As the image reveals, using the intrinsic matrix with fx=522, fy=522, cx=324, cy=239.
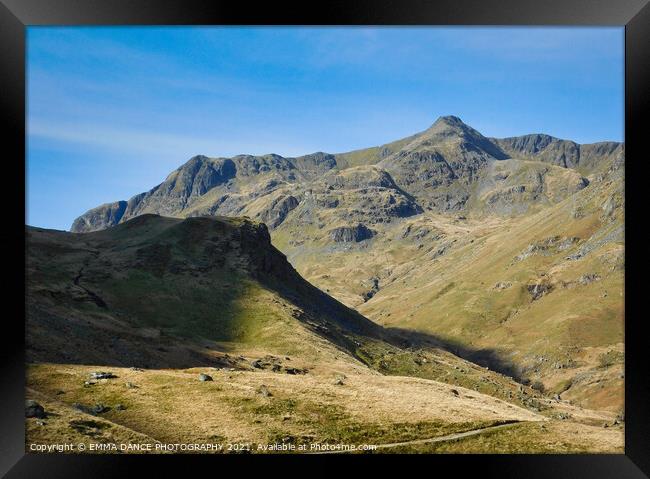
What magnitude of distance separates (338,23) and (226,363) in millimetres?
62946

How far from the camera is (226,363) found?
79.0 meters

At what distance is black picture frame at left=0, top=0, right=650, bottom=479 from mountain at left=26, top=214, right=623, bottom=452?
217 inches

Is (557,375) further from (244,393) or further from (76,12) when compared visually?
(76,12)

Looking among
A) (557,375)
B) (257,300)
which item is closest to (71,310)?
(257,300)

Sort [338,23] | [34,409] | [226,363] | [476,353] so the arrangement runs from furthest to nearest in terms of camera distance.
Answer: [476,353] → [226,363] → [34,409] → [338,23]

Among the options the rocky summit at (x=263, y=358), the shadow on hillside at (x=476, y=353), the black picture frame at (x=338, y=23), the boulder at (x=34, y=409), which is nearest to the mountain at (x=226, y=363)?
the rocky summit at (x=263, y=358)

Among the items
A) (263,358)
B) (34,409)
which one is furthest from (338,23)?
(263,358)

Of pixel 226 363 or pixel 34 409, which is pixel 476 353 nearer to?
pixel 226 363

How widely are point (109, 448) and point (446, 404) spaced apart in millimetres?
27114

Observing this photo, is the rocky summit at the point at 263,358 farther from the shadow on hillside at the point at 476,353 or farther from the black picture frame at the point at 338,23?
the black picture frame at the point at 338,23

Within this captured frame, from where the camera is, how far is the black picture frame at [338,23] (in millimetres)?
24219

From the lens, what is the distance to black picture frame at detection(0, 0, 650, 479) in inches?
953

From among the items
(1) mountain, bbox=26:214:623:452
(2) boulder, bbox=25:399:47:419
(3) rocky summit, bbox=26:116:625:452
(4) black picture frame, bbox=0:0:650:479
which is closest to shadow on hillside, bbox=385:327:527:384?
(3) rocky summit, bbox=26:116:625:452

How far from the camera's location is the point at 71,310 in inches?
2963
